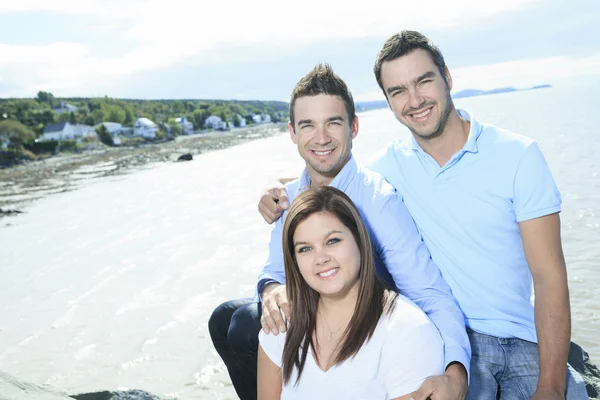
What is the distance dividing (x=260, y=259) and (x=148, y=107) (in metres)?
165

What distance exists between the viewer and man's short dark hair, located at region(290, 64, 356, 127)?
141 inches

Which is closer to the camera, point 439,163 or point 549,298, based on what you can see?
point 549,298

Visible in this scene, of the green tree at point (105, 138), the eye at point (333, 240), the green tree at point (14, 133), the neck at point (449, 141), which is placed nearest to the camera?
the eye at point (333, 240)

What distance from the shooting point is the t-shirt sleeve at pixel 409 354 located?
2492mm

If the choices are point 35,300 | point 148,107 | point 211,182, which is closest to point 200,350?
point 35,300

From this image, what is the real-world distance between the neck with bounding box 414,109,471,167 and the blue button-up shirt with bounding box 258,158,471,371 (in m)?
0.35

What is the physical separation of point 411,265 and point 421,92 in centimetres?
113

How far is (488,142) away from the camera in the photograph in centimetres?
328

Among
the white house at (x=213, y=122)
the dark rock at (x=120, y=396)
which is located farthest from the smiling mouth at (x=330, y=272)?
the white house at (x=213, y=122)

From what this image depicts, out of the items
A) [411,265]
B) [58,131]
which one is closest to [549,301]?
[411,265]

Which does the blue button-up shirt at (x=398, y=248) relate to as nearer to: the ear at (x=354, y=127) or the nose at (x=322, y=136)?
the nose at (x=322, y=136)

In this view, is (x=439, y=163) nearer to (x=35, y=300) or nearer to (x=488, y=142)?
(x=488, y=142)

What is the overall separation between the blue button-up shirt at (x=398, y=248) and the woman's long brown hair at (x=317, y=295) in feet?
1.40

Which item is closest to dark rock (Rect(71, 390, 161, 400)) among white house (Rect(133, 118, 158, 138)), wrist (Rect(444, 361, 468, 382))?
wrist (Rect(444, 361, 468, 382))
